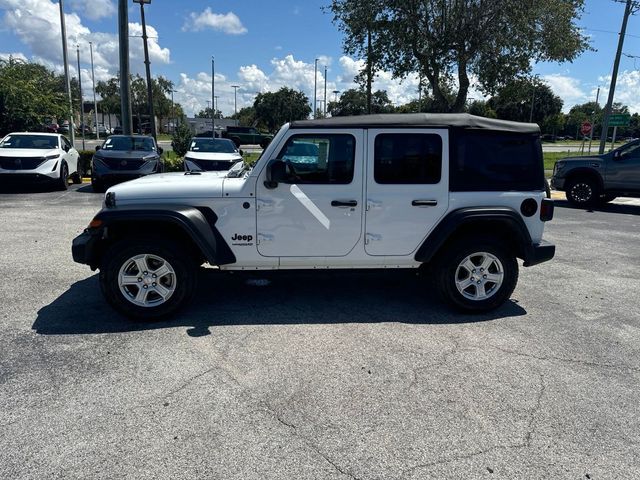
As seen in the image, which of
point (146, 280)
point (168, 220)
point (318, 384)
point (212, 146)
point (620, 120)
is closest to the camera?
point (318, 384)

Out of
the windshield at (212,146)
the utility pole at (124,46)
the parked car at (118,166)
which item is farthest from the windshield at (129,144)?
the utility pole at (124,46)

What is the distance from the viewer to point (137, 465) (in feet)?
8.48

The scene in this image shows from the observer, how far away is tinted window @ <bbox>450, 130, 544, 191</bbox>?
15.4 feet

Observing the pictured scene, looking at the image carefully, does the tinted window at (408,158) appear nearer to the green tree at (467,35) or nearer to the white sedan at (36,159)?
the white sedan at (36,159)

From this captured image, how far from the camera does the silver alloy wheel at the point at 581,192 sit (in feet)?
42.3

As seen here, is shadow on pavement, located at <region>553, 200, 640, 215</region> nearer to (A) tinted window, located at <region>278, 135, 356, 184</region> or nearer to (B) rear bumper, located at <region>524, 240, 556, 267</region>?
(B) rear bumper, located at <region>524, 240, 556, 267</region>

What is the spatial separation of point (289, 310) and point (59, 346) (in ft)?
6.55

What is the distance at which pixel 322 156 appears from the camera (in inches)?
180

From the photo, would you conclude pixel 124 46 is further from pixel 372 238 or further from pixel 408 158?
pixel 372 238

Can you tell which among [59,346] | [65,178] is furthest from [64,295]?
[65,178]

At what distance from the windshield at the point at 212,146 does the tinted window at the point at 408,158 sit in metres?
10.3

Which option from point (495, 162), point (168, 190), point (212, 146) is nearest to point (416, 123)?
point (495, 162)

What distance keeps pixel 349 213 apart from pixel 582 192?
10712 mm

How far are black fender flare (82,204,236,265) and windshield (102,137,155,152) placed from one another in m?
10.1
